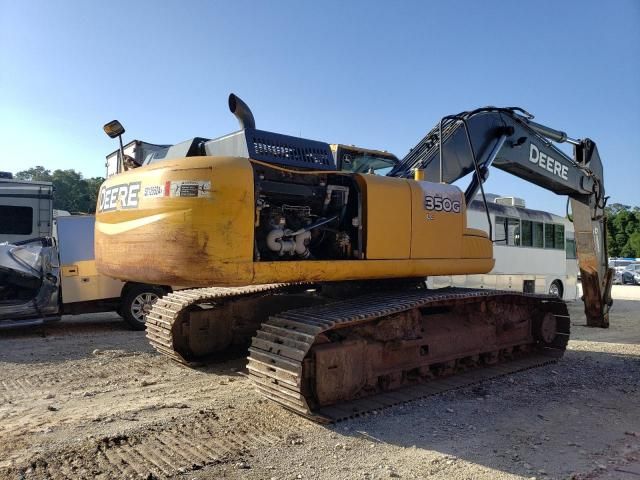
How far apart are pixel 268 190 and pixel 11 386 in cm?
333

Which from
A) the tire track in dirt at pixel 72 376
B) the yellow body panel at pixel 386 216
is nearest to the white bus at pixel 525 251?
the yellow body panel at pixel 386 216

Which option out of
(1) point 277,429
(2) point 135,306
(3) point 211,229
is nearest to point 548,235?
(2) point 135,306

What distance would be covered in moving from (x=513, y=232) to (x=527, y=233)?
0.80m

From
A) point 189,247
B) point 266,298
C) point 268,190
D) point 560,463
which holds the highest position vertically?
point 268,190

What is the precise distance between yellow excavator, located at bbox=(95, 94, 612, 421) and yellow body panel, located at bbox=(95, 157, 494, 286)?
1 cm

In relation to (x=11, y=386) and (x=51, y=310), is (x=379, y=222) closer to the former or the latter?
(x=11, y=386)

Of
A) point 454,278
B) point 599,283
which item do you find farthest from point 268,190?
point 454,278

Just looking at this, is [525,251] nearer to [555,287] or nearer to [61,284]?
[555,287]

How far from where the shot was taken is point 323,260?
Result: 4664 mm

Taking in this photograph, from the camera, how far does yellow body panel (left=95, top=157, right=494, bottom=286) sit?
4.04 metres

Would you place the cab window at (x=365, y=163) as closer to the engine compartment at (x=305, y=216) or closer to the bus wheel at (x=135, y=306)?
the engine compartment at (x=305, y=216)

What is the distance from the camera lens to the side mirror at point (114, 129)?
522 centimetres

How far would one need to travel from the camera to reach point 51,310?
27.9 feet

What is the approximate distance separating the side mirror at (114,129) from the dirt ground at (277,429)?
2.47 m
